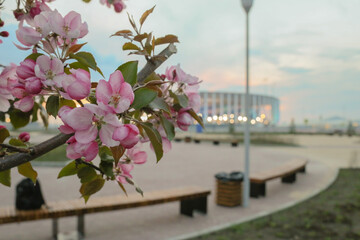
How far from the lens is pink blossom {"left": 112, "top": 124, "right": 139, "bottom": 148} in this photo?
0.66 metres

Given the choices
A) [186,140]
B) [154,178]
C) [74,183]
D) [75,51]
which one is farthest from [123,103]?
[186,140]

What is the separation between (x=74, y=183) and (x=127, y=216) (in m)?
3.33

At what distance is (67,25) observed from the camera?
2.77 ft

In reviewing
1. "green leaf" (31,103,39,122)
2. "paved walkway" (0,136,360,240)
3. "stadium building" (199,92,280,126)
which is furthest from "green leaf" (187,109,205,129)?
"stadium building" (199,92,280,126)

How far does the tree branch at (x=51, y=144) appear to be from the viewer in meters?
0.84

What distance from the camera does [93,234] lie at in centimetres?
524

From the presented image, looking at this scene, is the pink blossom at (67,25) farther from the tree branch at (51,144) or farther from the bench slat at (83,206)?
the bench slat at (83,206)

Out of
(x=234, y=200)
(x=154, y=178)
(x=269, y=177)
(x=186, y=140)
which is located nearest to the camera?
(x=234, y=200)

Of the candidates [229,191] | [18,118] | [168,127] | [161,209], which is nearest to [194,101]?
[168,127]

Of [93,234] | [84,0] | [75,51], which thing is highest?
[84,0]

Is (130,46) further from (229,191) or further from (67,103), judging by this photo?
(229,191)

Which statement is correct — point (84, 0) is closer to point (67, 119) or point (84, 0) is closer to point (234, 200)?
point (67, 119)

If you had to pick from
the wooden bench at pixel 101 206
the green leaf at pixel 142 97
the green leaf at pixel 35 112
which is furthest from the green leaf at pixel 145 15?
the wooden bench at pixel 101 206

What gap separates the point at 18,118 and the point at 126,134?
2.89 ft
